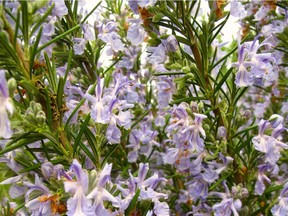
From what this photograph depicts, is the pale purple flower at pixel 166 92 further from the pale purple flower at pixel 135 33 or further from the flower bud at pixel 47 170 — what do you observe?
the flower bud at pixel 47 170

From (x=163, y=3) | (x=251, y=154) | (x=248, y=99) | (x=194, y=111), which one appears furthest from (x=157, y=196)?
(x=248, y=99)

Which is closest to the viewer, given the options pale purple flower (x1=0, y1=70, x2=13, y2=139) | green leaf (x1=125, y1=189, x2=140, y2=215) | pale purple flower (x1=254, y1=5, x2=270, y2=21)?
pale purple flower (x1=0, y1=70, x2=13, y2=139)

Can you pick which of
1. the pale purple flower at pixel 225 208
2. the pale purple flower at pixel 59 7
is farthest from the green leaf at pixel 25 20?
the pale purple flower at pixel 225 208

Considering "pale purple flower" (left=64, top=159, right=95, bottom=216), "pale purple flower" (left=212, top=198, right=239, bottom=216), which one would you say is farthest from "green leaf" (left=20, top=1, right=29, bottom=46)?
"pale purple flower" (left=212, top=198, right=239, bottom=216)

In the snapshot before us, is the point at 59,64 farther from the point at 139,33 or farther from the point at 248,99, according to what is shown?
the point at 248,99

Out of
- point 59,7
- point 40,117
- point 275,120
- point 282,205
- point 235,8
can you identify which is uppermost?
point 59,7

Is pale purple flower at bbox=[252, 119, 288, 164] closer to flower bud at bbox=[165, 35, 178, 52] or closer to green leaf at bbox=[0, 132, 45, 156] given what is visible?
flower bud at bbox=[165, 35, 178, 52]

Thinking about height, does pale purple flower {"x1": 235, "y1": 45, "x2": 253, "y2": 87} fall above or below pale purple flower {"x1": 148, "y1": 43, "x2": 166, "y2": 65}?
below

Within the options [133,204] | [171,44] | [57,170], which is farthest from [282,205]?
[57,170]

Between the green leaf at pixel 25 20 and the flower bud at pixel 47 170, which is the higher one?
the green leaf at pixel 25 20

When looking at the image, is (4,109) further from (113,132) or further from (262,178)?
(262,178)

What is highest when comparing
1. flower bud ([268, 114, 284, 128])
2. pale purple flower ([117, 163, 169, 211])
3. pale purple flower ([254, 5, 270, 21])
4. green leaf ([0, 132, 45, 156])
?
pale purple flower ([254, 5, 270, 21])
